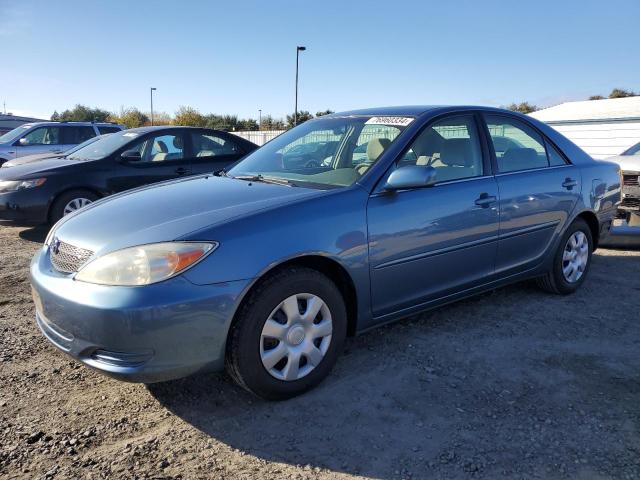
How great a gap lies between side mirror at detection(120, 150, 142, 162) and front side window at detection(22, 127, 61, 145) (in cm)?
633

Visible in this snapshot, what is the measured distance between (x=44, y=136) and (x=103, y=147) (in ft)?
19.8

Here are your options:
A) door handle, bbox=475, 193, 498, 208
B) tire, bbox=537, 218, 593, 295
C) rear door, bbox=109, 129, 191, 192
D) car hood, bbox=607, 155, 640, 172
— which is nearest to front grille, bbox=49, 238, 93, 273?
door handle, bbox=475, 193, 498, 208

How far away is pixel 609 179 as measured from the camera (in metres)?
4.88

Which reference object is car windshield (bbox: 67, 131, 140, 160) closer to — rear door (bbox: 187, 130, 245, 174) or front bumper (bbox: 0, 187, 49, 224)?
rear door (bbox: 187, 130, 245, 174)

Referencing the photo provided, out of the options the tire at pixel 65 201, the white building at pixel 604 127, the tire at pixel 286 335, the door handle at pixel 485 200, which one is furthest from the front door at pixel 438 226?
the white building at pixel 604 127

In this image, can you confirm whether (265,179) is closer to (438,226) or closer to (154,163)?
(438,226)

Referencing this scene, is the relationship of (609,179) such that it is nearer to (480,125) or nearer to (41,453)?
(480,125)

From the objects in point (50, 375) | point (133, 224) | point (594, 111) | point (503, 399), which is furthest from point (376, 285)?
point (594, 111)

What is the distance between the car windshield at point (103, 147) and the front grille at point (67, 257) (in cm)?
474

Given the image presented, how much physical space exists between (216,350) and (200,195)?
1.11 meters

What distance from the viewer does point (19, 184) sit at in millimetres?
6750

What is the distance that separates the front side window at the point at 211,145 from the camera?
7.66 m

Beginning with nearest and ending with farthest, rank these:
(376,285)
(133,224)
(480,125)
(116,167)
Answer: (133,224) < (376,285) < (480,125) < (116,167)

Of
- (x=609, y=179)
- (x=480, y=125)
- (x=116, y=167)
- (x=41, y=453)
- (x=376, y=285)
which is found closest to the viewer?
(x=41, y=453)
